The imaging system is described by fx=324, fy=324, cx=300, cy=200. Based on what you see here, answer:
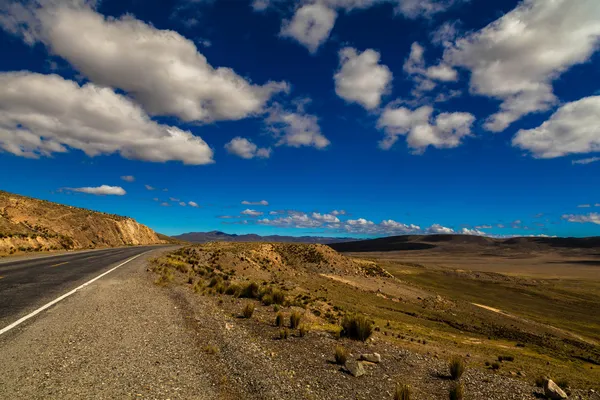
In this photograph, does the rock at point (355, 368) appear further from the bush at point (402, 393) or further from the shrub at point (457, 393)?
the shrub at point (457, 393)

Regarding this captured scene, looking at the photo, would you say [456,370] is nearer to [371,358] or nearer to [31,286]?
[371,358]

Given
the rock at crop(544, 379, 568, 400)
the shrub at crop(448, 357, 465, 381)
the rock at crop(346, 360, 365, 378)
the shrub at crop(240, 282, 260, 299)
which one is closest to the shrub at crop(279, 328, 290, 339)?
the rock at crop(346, 360, 365, 378)

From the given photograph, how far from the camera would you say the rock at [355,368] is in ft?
28.6

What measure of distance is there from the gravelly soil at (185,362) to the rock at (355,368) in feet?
0.64

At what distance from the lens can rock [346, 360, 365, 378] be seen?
8.73 meters

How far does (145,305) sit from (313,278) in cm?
3504

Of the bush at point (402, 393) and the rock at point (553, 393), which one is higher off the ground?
the bush at point (402, 393)

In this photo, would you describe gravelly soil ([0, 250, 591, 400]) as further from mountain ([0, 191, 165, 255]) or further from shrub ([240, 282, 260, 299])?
mountain ([0, 191, 165, 255])

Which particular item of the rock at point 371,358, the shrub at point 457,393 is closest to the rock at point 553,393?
the shrub at point 457,393

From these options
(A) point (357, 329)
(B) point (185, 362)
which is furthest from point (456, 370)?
(B) point (185, 362)

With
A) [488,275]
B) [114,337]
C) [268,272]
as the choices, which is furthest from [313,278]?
[488,275]

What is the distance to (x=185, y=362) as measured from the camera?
7723 millimetres

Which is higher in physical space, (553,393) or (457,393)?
(457,393)

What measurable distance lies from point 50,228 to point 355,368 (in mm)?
61971
